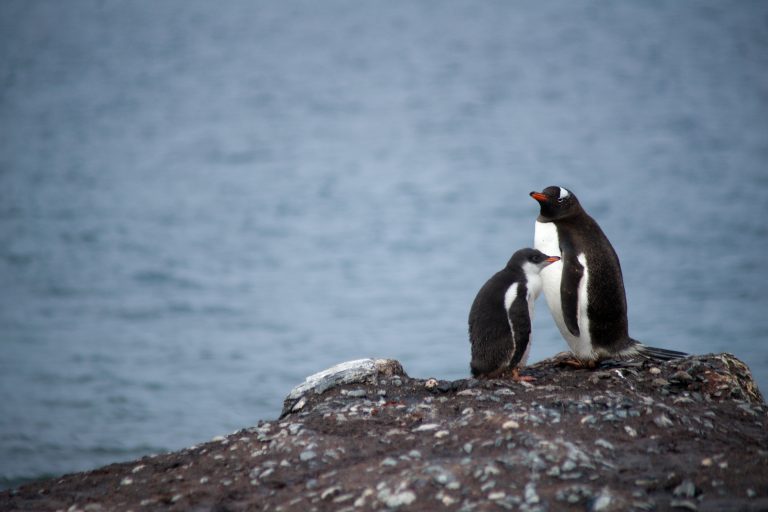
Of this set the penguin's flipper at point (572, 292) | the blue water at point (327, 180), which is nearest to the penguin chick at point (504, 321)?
the penguin's flipper at point (572, 292)

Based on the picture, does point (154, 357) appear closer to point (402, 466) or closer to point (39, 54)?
point (402, 466)

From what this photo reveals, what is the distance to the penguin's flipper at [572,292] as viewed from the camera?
259 inches

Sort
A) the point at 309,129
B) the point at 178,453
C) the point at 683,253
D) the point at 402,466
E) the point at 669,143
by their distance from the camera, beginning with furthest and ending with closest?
the point at 309,129 < the point at 669,143 < the point at 683,253 < the point at 178,453 < the point at 402,466

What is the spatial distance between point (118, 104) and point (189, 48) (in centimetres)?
746

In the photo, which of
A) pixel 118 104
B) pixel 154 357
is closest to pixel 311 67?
pixel 118 104

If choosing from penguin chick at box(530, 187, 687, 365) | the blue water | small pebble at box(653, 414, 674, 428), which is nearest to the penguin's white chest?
penguin chick at box(530, 187, 687, 365)

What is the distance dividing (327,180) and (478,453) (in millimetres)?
31835

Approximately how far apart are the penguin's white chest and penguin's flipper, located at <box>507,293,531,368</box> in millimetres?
451

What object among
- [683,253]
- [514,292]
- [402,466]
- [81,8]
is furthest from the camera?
[81,8]

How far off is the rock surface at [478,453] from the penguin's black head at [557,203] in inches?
44.2

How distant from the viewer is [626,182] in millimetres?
30969

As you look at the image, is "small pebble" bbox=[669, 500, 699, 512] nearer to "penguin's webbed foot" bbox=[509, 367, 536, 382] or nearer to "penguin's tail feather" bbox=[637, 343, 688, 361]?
"penguin's webbed foot" bbox=[509, 367, 536, 382]

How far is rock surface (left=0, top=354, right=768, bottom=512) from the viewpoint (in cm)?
436

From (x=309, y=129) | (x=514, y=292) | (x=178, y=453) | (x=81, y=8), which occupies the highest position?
(x=81, y=8)
